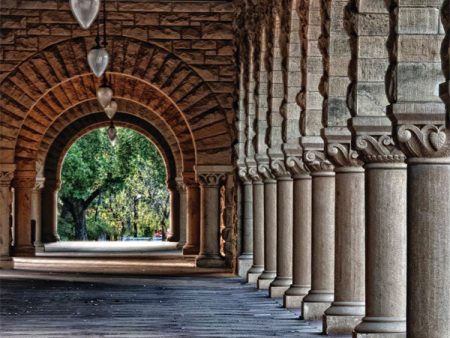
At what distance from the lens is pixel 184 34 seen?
23.3m

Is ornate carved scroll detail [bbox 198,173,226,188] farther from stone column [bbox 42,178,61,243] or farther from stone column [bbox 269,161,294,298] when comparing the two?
stone column [bbox 42,178,61,243]

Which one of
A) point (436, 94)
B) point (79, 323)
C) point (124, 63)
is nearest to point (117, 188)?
point (124, 63)

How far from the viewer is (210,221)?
77.1 feet

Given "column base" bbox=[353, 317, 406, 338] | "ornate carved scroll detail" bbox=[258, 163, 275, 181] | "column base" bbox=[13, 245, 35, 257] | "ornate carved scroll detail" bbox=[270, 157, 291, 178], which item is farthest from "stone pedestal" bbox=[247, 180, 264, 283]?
"column base" bbox=[13, 245, 35, 257]

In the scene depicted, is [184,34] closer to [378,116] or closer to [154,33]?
[154,33]

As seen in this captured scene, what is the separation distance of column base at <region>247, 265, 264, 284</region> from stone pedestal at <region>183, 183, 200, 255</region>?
799 centimetres

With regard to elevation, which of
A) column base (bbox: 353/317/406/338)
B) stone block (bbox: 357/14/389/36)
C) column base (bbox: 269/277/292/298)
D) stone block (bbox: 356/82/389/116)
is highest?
stone block (bbox: 357/14/389/36)

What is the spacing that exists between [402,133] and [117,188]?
45.7 m

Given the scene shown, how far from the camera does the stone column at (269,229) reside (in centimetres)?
1780

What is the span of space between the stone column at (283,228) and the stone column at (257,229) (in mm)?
2833

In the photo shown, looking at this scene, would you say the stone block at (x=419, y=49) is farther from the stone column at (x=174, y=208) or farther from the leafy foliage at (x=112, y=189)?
the leafy foliage at (x=112, y=189)

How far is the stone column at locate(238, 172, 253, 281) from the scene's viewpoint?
21.1 metres

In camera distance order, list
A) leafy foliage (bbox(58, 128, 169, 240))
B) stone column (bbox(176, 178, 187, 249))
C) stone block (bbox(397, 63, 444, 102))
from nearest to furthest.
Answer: stone block (bbox(397, 63, 444, 102)), stone column (bbox(176, 178, 187, 249)), leafy foliage (bbox(58, 128, 169, 240))

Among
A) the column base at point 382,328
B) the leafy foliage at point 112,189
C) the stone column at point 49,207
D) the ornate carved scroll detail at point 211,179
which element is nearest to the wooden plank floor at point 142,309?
the column base at point 382,328
